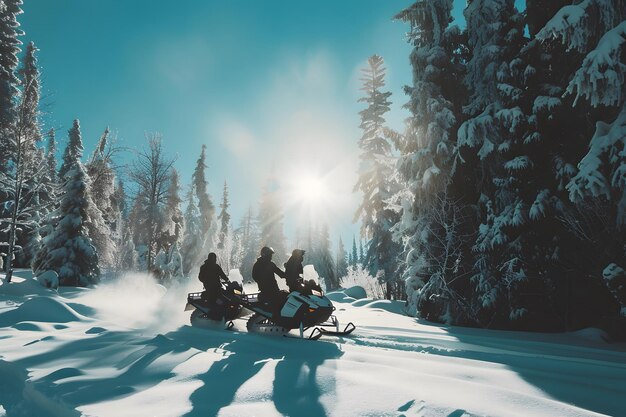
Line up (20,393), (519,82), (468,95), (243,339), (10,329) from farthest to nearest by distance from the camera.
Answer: (468,95) → (519,82) → (10,329) → (243,339) → (20,393)

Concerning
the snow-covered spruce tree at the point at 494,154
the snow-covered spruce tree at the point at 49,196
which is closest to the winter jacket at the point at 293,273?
the snow-covered spruce tree at the point at 494,154

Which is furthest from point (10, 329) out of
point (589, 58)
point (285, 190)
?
point (285, 190)

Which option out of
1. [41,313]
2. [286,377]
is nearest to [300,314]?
[286,377]

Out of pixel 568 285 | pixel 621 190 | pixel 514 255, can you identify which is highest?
pixel 621 190

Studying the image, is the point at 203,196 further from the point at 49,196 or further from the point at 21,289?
the point at 21,289

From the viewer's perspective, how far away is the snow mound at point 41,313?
30.0 ft

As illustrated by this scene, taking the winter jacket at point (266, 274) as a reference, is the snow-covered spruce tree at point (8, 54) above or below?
above

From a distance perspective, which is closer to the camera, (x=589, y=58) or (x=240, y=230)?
(x=589, y=58)

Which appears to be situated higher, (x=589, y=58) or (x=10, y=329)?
(x=589, y=58)

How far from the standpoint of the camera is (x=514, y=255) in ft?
38.9

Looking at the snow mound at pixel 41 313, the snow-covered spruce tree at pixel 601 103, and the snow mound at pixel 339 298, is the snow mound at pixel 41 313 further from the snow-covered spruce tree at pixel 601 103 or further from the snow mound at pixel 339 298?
the snow mound at pixel 339 298

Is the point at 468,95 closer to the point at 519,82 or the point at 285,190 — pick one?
the point at 519,82

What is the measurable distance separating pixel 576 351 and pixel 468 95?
11.2 m

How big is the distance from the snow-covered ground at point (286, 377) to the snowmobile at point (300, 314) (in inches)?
24.7
